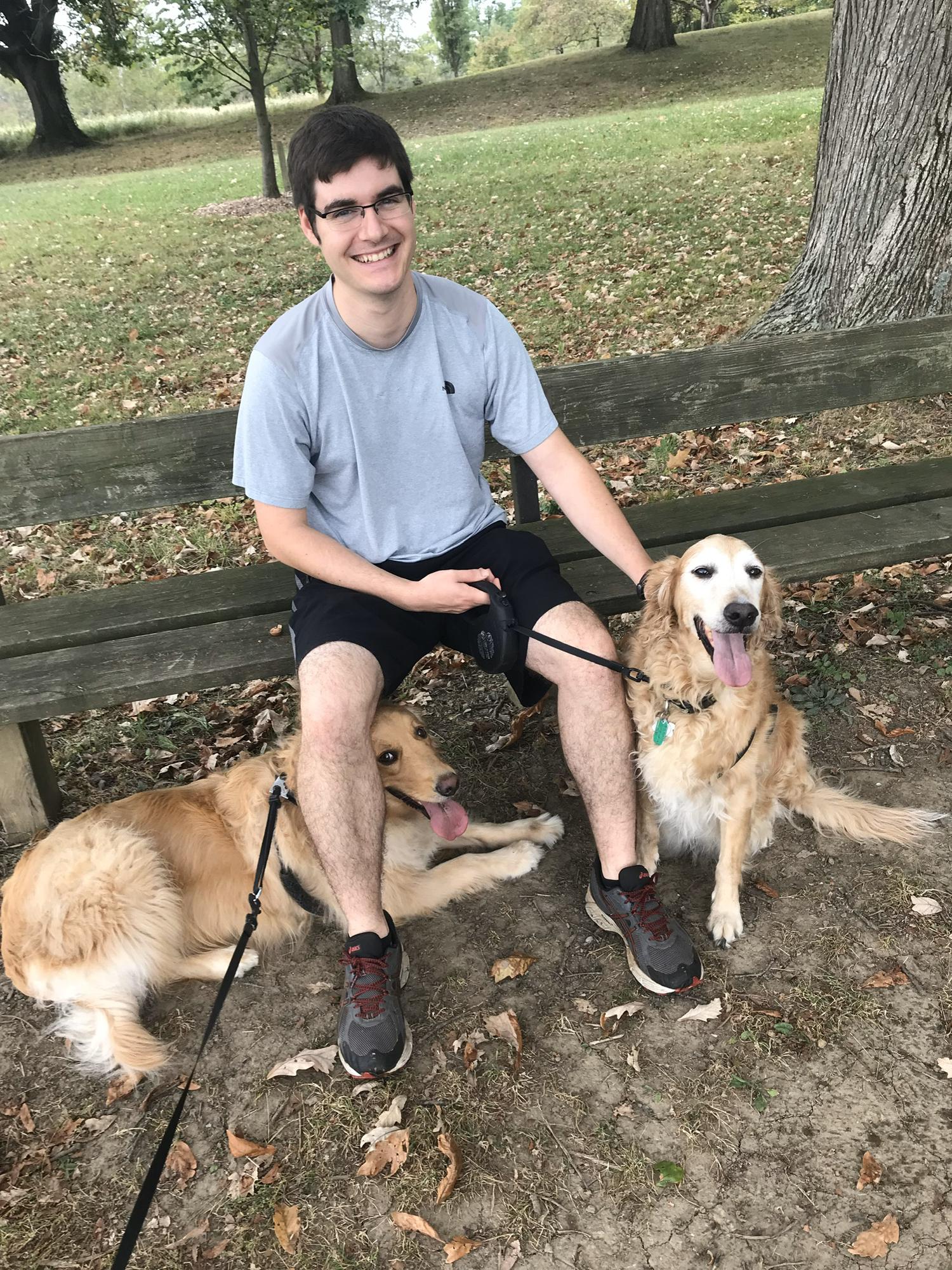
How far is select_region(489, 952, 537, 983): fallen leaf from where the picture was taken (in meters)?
2.72

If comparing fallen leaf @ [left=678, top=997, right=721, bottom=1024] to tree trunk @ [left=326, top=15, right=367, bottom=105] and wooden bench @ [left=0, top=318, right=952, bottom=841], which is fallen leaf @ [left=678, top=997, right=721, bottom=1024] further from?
tree trunk @ [left=326, top=15, right=367, bottom=105]

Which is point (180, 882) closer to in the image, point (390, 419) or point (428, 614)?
point (428, 614)

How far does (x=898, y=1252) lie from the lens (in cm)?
191

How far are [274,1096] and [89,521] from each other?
4.46 metres

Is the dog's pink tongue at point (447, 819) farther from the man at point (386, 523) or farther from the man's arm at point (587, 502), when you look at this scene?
the man's arm at point (587, 502)

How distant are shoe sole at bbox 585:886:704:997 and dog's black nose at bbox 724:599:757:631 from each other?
1.00 meters

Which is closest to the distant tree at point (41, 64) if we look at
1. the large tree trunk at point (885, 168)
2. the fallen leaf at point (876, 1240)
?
the large tree trunk at point (885, 168)

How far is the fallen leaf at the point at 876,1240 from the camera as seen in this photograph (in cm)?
191

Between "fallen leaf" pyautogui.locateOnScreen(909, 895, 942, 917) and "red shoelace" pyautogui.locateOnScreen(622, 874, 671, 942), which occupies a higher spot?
"red shoelace" pyautogui.locateOnScreen(622, 874, 671, 942)

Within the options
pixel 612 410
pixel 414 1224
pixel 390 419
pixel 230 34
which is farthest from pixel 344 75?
pixel 414 1224

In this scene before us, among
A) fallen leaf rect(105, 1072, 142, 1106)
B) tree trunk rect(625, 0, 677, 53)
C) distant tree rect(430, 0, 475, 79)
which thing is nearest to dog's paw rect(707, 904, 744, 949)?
fallen leaf rect(105, 1072, 142, 1106)

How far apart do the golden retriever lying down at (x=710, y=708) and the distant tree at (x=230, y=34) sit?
14.8 metres

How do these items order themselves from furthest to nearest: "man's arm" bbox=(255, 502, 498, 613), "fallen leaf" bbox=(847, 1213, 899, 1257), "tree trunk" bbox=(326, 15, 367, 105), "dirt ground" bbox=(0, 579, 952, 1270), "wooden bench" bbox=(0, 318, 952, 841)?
"tree trunk" bbox=(326, 15, 367, 105), "wooden bench" bbox=(0, 318, 952, 841), "man's arm" bbox=(255, 502, 498, 613), "dirt ground" bbox=(0, 579, 952, 1270), "fallen leaf" bbox=(847, 1213, 899, 1257)

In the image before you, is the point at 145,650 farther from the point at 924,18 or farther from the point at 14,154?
the point at 14,154
